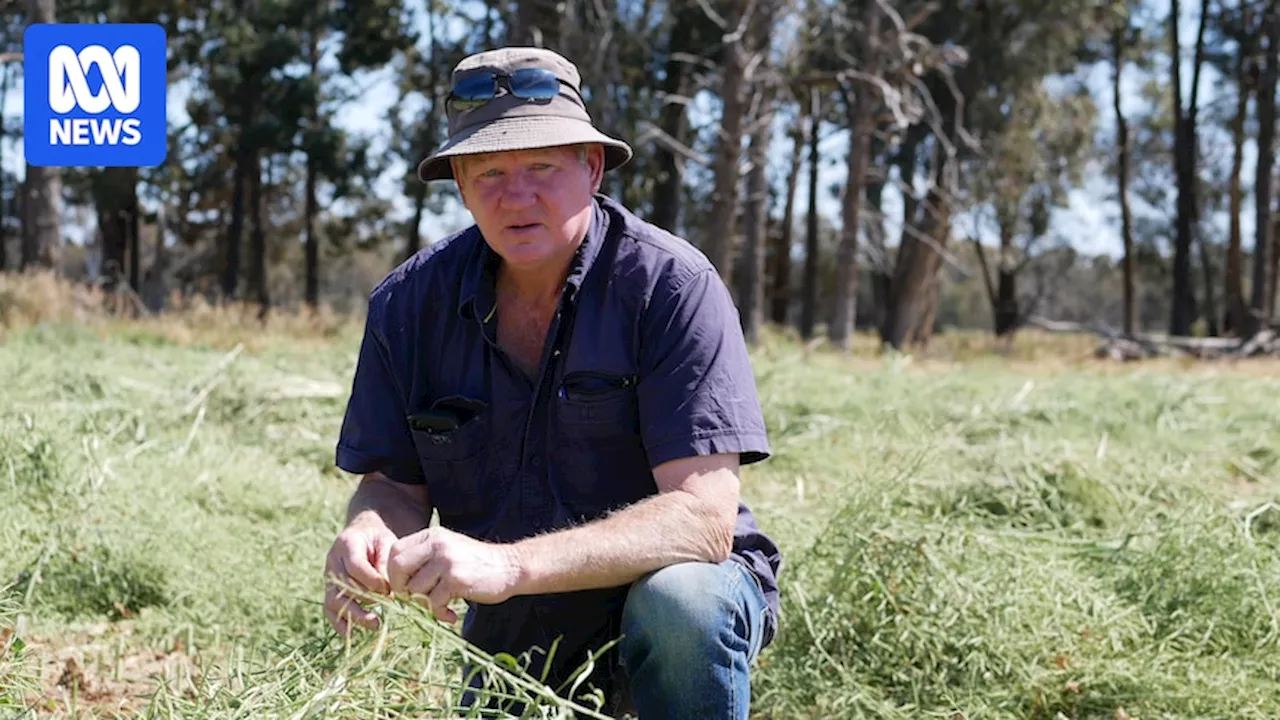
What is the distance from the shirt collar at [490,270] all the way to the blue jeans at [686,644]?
60cm

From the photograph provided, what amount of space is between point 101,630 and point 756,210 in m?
13.9

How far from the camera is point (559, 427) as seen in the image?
231 centimetres

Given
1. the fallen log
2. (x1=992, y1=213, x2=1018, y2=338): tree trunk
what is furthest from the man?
(x1=992, y1=213, x2=1018, y2=338): tree trunk

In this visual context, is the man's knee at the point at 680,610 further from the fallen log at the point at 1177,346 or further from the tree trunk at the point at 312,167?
the tree trunk at the point at 312,167

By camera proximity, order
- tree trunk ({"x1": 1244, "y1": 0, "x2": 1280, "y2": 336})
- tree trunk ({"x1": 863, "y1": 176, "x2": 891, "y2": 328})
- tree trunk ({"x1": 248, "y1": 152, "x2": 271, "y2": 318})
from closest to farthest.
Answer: tree trunk ({"x1": 863, "y1": 176, "x2": 891, "y2": 328}), tree trunk ({"x1": 1244, "y1": 0, "x2": 1280, "y2": 336}), tree trunk ({"x1": 248, "y1": 152, "x2": 271, "y2": 318})

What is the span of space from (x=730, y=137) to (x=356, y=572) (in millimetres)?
10153

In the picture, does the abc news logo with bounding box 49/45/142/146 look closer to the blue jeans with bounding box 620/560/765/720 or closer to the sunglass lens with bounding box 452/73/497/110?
the sunglass lens with bounding box 452/73/497/110

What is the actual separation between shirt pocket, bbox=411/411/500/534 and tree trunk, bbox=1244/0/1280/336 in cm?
2131

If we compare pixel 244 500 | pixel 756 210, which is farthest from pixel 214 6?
pixel 244 500

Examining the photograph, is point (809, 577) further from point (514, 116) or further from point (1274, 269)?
point (1274, 269)

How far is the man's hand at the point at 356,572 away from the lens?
6.82 feet

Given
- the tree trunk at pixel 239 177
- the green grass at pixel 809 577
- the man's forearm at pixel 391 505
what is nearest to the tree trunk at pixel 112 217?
the tree trunk at pixel 239 177

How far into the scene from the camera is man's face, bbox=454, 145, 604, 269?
225cm

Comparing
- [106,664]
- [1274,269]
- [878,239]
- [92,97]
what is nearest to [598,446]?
[106,664]
